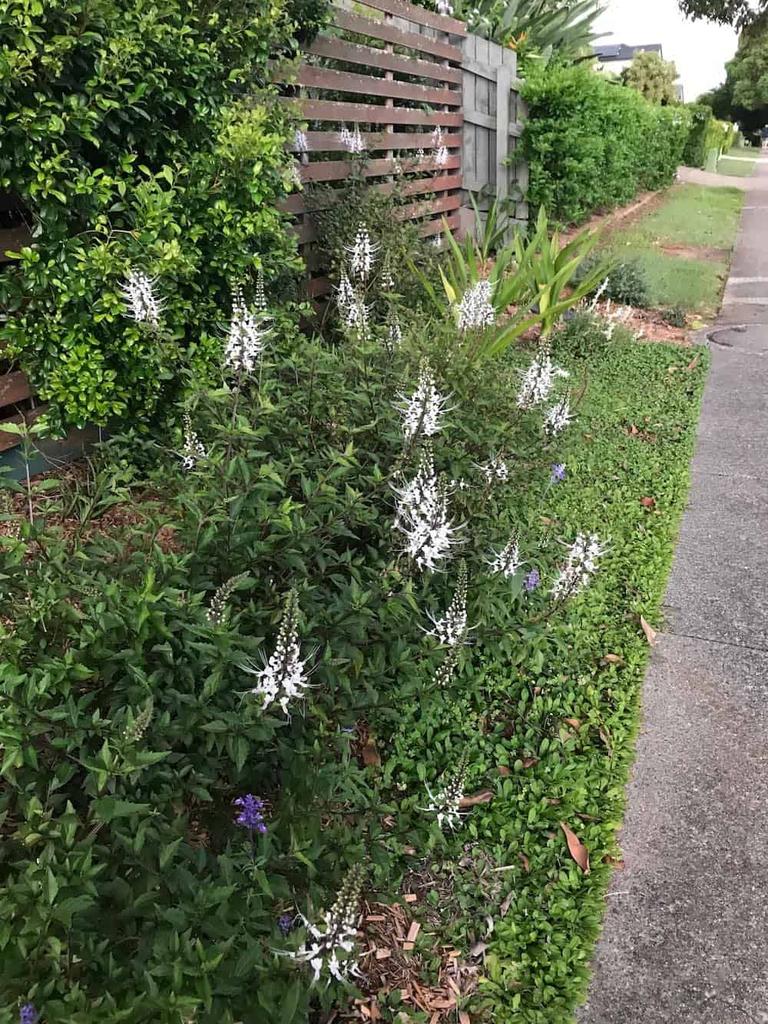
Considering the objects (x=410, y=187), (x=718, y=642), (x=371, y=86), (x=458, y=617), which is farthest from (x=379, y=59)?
(x=458, y=617)

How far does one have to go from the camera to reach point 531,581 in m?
2.91

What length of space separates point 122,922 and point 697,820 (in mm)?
1607

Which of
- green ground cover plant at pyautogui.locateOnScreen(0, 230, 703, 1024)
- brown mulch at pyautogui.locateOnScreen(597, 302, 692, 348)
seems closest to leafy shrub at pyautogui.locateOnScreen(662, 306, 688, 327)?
brown mulch at pyautogui.locateOnScreen(597, 302, 692, 348)

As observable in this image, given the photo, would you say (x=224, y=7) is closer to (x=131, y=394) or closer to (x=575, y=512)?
(x=131, y=394)

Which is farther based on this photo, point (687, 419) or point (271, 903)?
point (687, 419)

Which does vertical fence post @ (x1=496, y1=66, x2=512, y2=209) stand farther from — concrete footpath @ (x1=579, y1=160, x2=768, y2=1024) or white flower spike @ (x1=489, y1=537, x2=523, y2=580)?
white flower spike @ (x1=489, y1=537, x2=523, y2=580)

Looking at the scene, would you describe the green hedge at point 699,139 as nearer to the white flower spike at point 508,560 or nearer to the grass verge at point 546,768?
the grass verge at point 546,768

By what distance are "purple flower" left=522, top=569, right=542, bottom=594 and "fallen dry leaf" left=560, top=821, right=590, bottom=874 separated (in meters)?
0.89

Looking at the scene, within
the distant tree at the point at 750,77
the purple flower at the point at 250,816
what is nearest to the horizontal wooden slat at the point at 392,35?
the purple flower at the point at 250,816

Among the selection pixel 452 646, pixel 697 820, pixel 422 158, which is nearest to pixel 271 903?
pixel 452 646

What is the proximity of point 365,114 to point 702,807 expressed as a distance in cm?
532

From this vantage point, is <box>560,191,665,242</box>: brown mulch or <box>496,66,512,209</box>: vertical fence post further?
<box>560,191,665,242</box>: brown mulch

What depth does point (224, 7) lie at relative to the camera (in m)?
3.49

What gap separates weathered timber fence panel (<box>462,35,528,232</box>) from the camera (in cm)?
816
